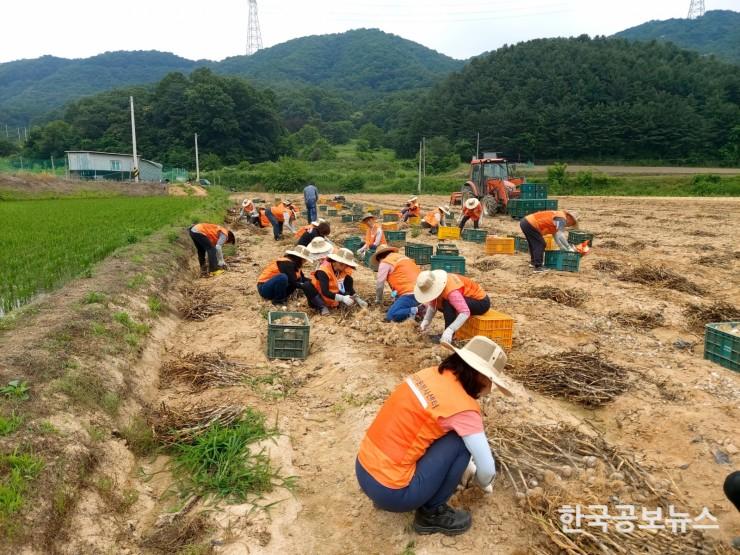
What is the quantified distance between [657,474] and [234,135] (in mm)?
74001

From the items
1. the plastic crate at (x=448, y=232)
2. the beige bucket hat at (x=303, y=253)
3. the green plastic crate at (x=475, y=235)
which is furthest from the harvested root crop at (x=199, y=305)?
the green plastic crate at (x=475, y=235)

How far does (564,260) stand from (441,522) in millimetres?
7787

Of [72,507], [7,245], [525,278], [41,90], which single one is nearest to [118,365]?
[72,507]

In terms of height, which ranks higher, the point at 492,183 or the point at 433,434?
the point at 492,183

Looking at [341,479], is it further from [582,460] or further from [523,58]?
[523,58]

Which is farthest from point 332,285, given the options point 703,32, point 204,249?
point 703,32

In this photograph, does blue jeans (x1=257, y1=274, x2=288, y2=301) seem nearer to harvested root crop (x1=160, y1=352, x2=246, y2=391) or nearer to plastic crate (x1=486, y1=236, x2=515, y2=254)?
harvested root crop (x1=160, y1=352, x2=246, y2=391)

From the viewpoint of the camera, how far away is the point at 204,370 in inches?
224

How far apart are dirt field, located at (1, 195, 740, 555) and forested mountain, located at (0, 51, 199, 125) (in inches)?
5078

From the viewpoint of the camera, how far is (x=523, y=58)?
2854 inches

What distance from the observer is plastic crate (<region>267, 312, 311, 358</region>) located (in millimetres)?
6102

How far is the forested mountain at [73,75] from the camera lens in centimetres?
12681

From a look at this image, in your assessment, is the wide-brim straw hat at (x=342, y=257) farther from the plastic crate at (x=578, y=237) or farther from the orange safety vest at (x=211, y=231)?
the plastic crate at (x=578, y=237)

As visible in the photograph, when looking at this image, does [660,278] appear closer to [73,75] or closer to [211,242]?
[211,242]
